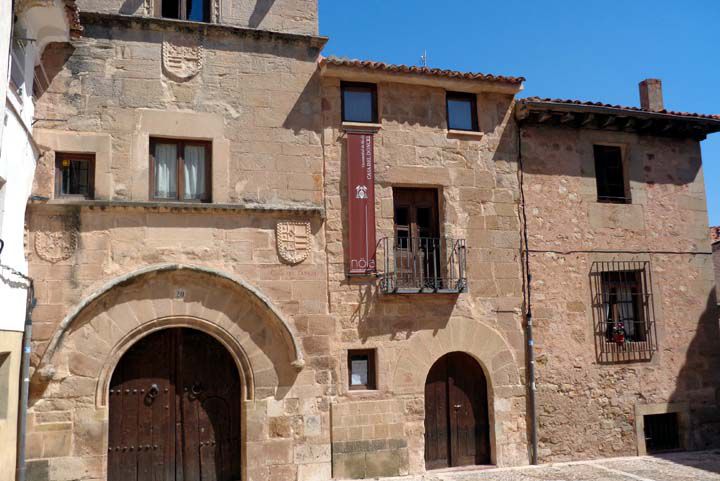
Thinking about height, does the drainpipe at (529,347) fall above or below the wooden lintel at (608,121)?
below

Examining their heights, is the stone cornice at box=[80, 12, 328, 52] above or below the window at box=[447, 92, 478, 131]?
above

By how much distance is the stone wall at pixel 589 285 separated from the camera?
10.8m

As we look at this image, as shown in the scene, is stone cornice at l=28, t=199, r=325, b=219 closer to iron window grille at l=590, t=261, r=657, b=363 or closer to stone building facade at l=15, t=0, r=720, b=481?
stone building facade at l=15, t=0, r=720, b=481

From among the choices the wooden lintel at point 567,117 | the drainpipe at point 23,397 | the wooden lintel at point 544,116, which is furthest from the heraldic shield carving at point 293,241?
the wooden lintel at point 567,117

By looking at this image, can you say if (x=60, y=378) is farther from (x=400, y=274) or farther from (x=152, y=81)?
(x=400, y=274)

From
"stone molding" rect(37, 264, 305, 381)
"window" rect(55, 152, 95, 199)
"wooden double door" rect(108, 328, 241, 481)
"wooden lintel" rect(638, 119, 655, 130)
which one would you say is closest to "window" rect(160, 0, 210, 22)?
"window" rect(55, 152, 95, 199)

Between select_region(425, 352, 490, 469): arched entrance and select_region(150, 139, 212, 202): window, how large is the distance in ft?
14.7

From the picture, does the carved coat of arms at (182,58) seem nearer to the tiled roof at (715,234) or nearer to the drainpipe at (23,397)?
the drainpipe at (23,397)

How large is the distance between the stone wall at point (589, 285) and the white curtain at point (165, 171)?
5.63m

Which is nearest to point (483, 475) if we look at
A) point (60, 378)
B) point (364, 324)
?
point (364, 324)

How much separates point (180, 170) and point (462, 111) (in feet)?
15.2

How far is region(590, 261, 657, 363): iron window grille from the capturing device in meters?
11.1

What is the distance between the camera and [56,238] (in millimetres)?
8625

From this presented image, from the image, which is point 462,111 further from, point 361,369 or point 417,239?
point 361,369
